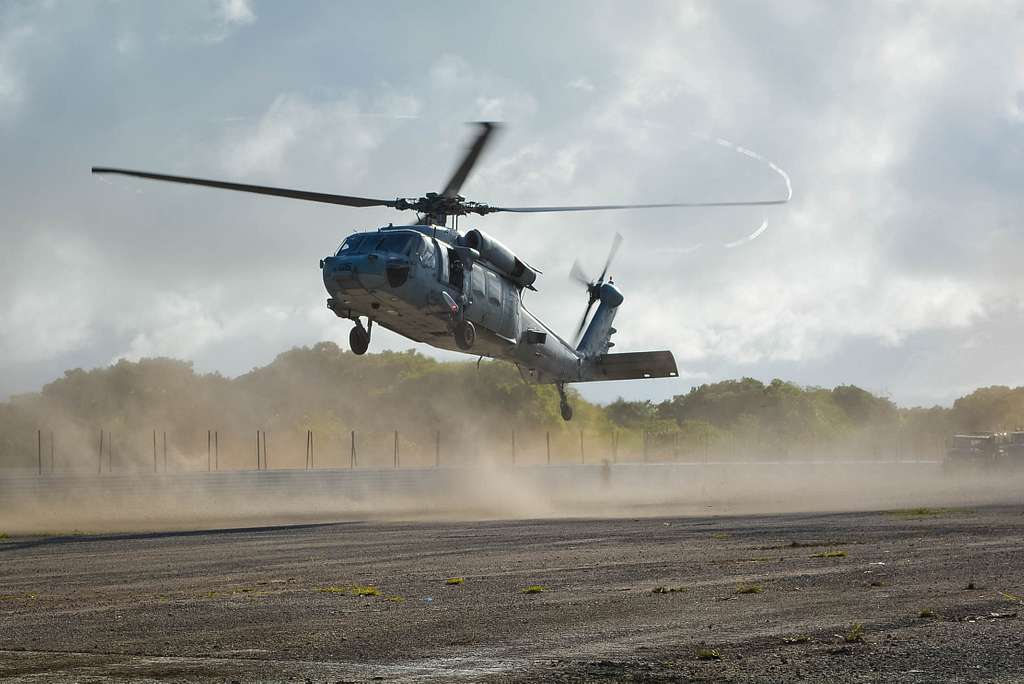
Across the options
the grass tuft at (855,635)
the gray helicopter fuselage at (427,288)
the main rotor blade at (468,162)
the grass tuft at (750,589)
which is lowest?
the grass tuft at (750,589)

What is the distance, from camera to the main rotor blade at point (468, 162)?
969 inches

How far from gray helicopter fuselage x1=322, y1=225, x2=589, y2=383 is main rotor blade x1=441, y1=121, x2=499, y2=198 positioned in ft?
3.36

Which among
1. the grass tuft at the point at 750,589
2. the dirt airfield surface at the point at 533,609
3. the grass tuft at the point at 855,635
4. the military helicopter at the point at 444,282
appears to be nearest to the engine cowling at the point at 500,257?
the military helicopter at the point at 444,282

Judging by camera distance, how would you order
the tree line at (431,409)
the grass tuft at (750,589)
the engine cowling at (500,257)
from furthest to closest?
the tree line at (431,409) → the engine cowling at (500,257) → the grass tuft at (750,589)

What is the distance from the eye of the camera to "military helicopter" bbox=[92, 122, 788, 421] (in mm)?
25156

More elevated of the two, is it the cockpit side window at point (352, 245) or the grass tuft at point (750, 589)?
the cockpit side window at point (352, 245)

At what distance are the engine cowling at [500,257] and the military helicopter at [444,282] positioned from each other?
28 mm

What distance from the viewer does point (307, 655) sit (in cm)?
952

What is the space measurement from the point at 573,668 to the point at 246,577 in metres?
9.14

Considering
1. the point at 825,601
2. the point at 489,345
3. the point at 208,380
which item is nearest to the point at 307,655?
the point at 825,601

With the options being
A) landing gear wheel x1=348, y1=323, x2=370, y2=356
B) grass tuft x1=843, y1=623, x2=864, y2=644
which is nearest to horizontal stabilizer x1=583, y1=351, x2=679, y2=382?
landing gear wheel x1=348, y1=323, x2=370, y2=356

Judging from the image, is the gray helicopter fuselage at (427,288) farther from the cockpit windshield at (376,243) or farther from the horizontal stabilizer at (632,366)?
the horizontal stabilizer at (632,366)

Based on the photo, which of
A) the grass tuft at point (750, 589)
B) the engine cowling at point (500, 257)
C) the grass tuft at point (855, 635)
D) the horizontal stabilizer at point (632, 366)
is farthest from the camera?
the horizontal stabilizer at point (632, 366)

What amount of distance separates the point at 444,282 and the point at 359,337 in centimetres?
245
